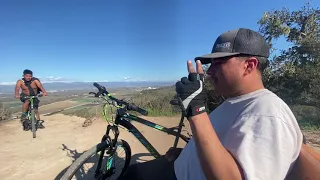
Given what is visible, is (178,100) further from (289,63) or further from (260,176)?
(289,63)

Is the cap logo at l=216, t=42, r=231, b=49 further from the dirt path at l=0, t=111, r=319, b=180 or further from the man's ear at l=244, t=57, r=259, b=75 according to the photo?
the dirt path at l=0, t=111, r=319, b=180

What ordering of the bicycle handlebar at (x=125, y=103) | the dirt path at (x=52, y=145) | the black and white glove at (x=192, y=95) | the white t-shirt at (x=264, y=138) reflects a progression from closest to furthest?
the white t-shirt at (x=264, y=138) → the black and white glove at (x=192, y=95) → the bicycle handlebar at (x=125, y=103) → the dirt path at (x=52, y=145)

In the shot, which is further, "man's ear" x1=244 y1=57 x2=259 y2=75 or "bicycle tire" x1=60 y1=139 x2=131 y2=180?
"bicycle tire" x1=60 y1=139 x2=131 y2=180

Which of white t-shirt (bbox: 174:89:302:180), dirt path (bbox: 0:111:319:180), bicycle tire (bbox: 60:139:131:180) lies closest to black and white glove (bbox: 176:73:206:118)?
white t-shirt (bbox: 174:89:302:180)

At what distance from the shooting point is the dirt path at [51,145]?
452cm

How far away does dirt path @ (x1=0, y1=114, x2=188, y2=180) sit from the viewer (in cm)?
452

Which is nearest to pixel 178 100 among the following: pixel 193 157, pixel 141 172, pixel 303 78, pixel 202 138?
pixel 202 138

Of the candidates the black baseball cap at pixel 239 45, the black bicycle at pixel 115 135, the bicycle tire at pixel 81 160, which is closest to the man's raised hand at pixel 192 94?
the black baseball cap at pixel 239 45

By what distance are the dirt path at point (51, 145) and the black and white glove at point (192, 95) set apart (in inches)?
133

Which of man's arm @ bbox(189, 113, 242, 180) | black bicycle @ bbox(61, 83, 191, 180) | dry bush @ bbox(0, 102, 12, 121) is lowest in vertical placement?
dry bush @ bbox(0, 102, 12, 121)

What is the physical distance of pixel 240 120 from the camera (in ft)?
4.14

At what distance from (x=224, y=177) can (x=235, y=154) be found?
0.11 meters

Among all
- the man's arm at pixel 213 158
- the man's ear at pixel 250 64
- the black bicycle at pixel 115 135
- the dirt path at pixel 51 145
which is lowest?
the dirt path at pixel 51 145

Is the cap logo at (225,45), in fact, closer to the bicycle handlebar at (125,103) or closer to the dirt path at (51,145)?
the bicycle handlebar at (125,103)
